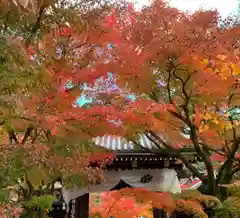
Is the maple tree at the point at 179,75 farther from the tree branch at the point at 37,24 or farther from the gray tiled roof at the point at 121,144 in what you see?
the tree branch at the point at 37,24

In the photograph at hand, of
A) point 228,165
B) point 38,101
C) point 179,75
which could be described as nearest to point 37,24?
point 38,101

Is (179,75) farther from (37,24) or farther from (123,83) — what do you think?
(37,24)

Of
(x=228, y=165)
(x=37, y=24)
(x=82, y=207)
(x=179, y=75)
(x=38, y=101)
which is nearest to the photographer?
(x=37, y=24)

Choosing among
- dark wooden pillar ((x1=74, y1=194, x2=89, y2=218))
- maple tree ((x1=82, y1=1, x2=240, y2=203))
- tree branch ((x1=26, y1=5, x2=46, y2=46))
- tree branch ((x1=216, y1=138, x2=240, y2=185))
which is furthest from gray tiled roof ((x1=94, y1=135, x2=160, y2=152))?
tree branch ((x1=26, y1=5, x2=46, y2=46))

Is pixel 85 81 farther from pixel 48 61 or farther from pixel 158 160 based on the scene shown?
pixel 158 160

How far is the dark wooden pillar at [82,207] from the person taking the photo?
30.8 ft

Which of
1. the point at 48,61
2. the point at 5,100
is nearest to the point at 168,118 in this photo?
the point at 48,61

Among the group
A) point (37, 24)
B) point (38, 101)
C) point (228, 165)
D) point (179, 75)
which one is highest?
point (179, 75)

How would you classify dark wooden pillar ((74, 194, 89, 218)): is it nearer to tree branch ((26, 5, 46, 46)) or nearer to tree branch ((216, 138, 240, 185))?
tree branch ((216, 138, 240, 185))

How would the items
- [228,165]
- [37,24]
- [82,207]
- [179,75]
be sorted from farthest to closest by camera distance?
[82,207] < [228,165] < [179,75] < [37,24]

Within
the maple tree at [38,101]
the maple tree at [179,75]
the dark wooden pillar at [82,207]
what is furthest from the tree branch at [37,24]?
the dark wooden pillar at [82,207]

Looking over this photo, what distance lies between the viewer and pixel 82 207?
31.4 feet

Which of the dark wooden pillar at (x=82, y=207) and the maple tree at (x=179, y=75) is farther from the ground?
the maple tree at (x=179, y=75)

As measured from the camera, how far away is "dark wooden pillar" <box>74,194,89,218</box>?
940 cm
